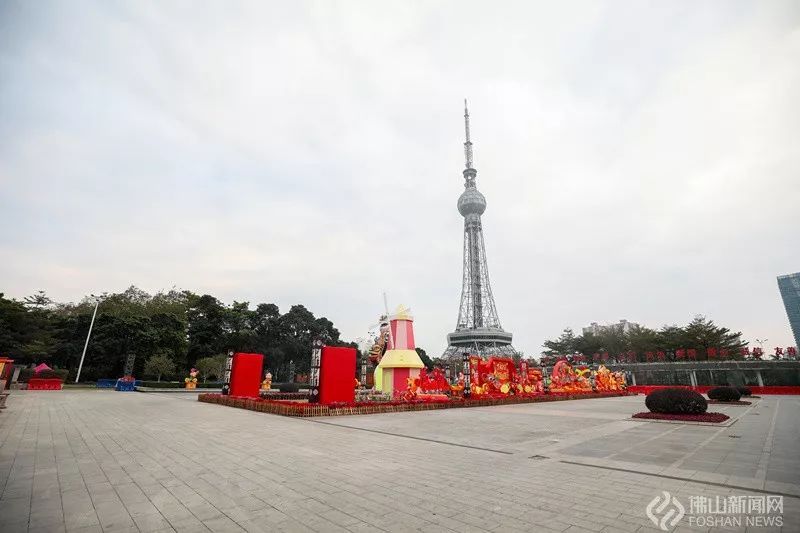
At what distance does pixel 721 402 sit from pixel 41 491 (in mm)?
32131

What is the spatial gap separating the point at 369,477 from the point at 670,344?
199 feet

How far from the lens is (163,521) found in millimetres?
3879

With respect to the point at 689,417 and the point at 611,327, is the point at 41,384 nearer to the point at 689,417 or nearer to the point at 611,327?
the point at 689,417

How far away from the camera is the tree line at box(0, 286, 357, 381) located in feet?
128

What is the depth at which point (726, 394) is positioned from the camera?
22.4m

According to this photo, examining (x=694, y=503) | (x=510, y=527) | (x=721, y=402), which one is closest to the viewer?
(x=510, y=527)

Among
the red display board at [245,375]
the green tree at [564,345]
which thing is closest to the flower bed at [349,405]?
the red display board at [245,375]

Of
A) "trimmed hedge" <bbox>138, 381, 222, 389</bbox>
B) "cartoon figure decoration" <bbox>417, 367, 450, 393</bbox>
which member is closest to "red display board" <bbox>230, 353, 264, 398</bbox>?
"cartoon figure decoration" <bbox>417, 367, 450, 393</bbox>

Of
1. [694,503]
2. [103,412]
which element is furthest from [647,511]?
[103,412]

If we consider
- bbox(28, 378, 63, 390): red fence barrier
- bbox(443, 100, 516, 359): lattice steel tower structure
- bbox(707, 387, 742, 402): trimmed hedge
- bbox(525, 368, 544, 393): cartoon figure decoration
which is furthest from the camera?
bbox(443, 100, 516, 359): lattice steel tower structure

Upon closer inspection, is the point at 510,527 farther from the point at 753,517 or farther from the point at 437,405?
the point at 437,405

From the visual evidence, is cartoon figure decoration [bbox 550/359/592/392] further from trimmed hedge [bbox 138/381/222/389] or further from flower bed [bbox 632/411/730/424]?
trimmed hedge [bbox 138/381/222/389]
